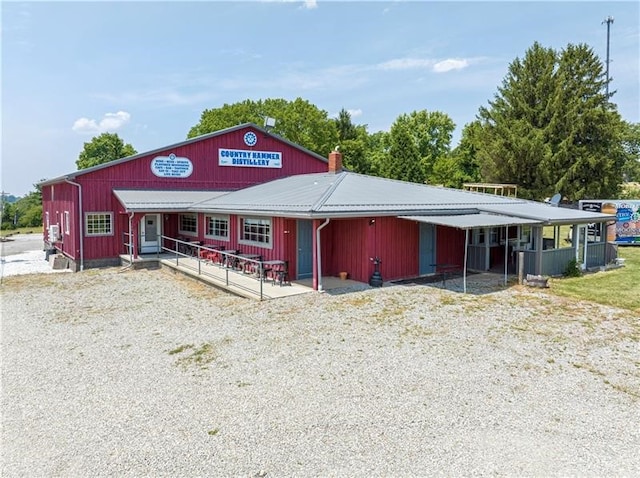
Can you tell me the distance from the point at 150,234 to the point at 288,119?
28053 millimetres

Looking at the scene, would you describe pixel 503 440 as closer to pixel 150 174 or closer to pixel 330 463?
pixel 330 463

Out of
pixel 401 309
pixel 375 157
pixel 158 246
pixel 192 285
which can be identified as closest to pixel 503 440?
pixel 401 309

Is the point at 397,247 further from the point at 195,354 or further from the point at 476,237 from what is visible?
the point at 195,354

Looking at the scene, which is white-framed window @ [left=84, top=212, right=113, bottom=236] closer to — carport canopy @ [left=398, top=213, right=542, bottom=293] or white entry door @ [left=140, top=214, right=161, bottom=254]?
white entry door @ [left=140, top=214, right=161, bottom=254]

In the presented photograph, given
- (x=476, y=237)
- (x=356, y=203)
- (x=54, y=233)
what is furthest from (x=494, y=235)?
(x=54, y=233)

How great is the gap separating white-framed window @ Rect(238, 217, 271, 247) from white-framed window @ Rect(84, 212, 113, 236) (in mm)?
6871

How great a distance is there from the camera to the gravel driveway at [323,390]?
459 cm

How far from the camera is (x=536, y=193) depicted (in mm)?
35375

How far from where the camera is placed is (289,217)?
1301cm

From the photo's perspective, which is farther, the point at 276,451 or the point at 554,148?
the point at 554,148

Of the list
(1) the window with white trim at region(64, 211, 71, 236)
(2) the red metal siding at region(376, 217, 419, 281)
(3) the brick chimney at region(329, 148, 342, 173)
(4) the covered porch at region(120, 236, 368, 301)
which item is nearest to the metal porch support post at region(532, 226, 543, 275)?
(2) the red metal siding at region(376, 217, 419, 281)

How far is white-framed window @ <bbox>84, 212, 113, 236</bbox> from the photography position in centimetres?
1841

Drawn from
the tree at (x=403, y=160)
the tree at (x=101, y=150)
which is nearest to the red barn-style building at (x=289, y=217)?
the tree at (x=403, y=160)

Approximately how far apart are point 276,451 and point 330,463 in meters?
0.62
